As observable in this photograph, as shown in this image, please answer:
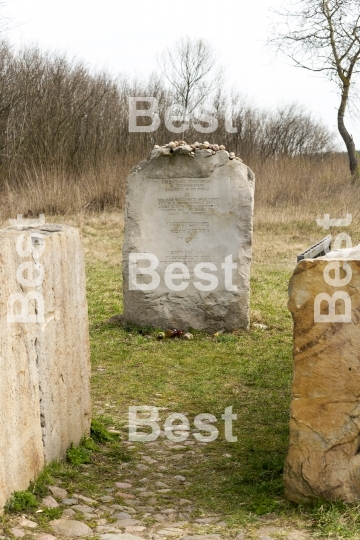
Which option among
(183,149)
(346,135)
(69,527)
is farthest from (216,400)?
(346,135)

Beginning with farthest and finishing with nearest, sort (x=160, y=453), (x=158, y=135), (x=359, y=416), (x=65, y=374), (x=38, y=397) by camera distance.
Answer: (x=158, y=135), (x=160, y=453), (x=65, y=374), (x=38, y=397), (x=359, y=416)

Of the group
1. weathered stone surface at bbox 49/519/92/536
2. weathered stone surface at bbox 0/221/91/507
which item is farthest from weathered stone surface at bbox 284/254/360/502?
weathered stone surface at bbox 0/221/91/507

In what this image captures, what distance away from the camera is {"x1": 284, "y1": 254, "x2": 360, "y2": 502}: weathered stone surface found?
3.19m

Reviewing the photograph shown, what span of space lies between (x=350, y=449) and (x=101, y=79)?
2035cm

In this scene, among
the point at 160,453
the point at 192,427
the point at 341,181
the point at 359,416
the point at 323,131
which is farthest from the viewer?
the point at 323,131

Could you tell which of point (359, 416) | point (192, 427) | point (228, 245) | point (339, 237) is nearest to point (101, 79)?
point (339, 237)

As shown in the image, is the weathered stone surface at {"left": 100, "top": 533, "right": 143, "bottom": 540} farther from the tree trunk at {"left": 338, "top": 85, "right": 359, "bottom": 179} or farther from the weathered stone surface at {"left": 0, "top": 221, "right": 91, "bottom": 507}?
the tree trunk at {"left": 338, "top": 85, "right": 359, "bottom": 179}

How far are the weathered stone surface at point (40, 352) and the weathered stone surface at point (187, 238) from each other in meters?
3.15

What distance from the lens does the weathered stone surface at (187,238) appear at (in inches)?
287

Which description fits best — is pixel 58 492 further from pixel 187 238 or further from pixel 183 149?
pixel 183 149

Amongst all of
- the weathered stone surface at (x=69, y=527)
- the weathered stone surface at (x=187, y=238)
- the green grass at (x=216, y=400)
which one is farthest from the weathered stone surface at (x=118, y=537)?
the weathered stone surface at (x=187, y=238)

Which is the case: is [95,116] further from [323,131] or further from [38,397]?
[38,397]

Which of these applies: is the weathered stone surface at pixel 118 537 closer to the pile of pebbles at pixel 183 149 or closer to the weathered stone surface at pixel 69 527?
the weathered stone surface at pixel 69 527

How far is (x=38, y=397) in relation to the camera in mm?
3467
